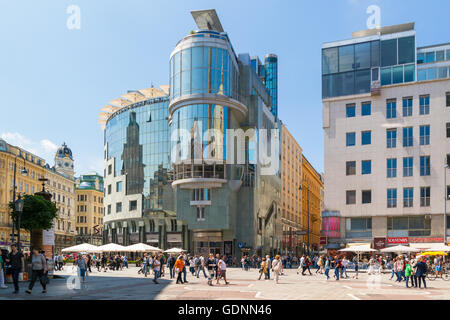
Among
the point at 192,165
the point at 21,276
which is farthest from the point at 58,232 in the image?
the point at 21,276

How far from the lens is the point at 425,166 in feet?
202

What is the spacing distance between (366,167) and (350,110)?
7.51 m

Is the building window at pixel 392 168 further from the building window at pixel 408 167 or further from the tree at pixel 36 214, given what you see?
the tree at pixel 36 214

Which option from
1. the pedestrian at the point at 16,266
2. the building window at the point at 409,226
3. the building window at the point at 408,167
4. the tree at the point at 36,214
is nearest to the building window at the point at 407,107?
the building window at the point at 408,167

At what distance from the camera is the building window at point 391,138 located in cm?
6300

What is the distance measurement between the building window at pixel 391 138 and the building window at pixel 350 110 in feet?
16.3

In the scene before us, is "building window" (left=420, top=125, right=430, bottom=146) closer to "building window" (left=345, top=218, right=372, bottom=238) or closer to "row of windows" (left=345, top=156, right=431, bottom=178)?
"row of windows" (left=345, top=156, right=431, bottom=178)

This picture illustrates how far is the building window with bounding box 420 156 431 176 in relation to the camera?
6131cm

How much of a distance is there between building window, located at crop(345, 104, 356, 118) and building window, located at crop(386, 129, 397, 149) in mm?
4953

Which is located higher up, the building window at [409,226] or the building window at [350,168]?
the building window at [350,168]

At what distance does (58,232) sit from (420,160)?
88659mm

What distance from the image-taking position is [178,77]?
6906cm

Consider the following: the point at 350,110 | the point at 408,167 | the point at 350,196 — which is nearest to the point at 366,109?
the point at 350,110
